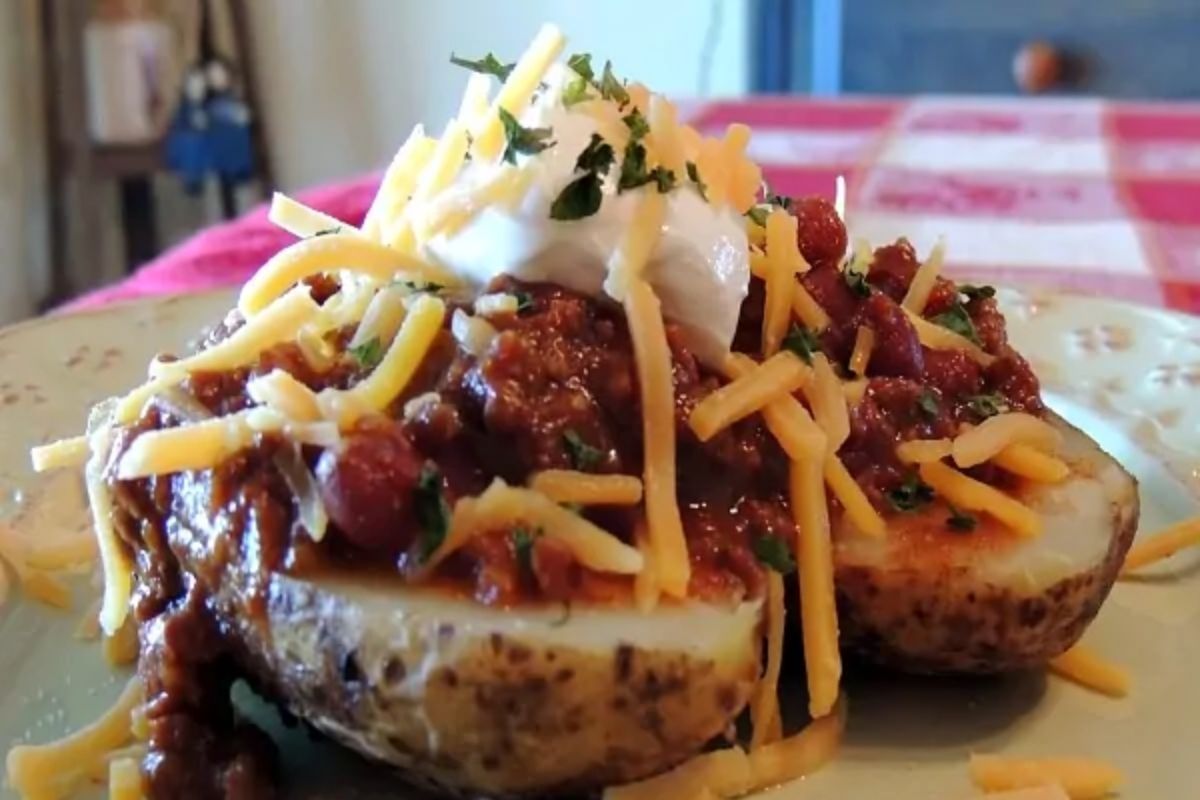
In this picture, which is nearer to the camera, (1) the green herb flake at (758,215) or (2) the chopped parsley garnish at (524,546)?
(2) the chopped parsley garnish at (524,546)

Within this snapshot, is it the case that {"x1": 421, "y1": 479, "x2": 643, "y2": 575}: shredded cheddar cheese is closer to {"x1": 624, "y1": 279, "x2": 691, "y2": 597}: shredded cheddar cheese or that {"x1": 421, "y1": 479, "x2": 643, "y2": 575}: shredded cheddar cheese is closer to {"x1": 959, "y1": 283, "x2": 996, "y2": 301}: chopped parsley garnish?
{"x1": 624, "y1": 279, "x2": 691, "y2": 597}: shredded cheddar cheese

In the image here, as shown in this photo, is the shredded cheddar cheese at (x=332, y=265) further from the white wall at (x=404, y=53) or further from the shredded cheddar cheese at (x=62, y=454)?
the white wall at (x=404, y=53)

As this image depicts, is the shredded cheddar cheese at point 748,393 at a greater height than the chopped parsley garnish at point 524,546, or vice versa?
the shredded cheddar cheese at point 748,393

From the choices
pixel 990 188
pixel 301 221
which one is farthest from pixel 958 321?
pixel 990 188

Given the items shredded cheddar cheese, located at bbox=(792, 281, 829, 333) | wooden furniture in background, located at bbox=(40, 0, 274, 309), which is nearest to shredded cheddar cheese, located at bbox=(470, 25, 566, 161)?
shredded cheddar cheese, located at bbox=(792, 281, 829, 333)

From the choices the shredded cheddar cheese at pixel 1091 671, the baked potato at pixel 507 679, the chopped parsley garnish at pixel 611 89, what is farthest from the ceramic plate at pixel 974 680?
the chopped parsley garnish at pixel 611 89

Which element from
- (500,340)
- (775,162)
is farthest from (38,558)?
(775,162)

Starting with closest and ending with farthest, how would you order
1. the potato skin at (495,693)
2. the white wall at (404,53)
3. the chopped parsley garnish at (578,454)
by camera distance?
1. the potato skin at (495,693)
2. the chopped parsley garnish at (578,454)
3. the white wall at (404,53)

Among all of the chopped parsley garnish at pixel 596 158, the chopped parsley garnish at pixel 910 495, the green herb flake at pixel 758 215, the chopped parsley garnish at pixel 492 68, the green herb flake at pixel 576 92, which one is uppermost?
the chopped parsley garnish at pixel 492 68

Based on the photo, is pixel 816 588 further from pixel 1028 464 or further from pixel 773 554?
pixel 1028 464
